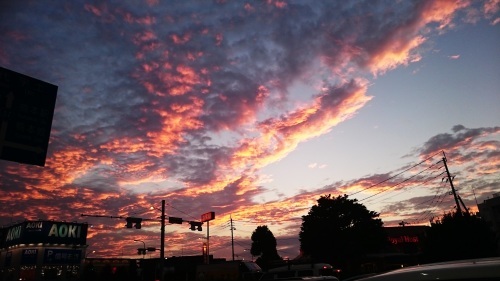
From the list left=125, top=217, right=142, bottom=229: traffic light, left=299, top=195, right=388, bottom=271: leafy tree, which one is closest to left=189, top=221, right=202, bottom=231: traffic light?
left=125, top=217, right=142, bottom=229: traffic light

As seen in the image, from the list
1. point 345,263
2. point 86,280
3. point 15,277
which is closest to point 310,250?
point 345,263

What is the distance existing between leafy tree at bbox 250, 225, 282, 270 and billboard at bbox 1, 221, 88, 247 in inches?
1522

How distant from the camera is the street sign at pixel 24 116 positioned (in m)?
10.9

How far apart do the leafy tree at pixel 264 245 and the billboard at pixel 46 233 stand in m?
38.7

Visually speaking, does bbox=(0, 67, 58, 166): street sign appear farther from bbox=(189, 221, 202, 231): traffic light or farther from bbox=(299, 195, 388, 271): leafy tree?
bbox=(299, 195, 388, 271): leafy tree

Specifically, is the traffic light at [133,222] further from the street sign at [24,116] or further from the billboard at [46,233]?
the billboard at [46,233]

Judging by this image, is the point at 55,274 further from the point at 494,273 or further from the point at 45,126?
the point at 494,273

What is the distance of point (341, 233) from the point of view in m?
52.8

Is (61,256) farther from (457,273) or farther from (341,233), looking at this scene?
(457,273)

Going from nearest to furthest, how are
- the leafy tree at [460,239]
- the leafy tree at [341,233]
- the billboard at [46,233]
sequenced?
the leafy tree at [460,239], the leafy tree at [341,233], the billboard at [46,233]

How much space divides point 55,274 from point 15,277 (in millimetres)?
6451

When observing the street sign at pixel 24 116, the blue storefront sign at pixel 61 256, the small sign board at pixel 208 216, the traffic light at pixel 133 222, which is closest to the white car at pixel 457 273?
the street sign at pixel 24 116

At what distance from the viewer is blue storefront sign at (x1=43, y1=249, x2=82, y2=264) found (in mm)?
57778

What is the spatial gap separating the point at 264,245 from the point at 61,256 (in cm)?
4382
